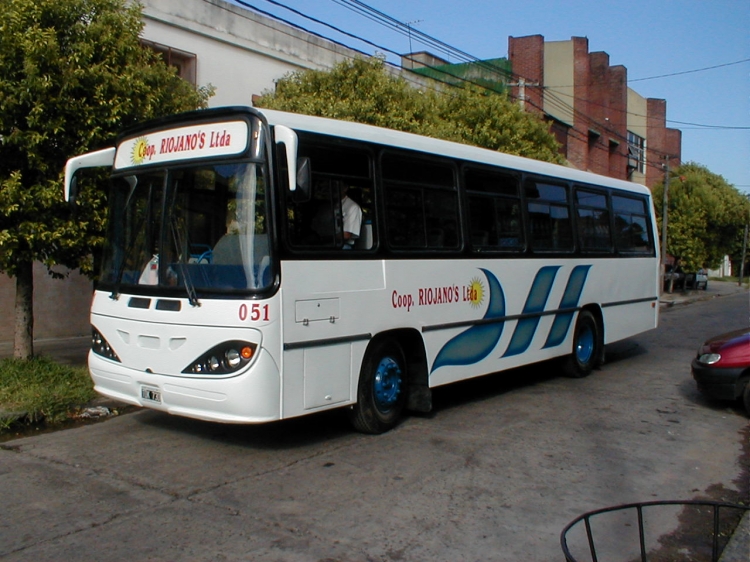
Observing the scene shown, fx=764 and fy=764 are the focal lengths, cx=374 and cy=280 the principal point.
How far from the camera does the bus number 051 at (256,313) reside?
6.02 m

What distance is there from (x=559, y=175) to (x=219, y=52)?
27.2ft

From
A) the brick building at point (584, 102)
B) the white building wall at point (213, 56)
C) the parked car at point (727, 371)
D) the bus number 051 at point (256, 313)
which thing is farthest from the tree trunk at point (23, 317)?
the brick building at point (584, 102)

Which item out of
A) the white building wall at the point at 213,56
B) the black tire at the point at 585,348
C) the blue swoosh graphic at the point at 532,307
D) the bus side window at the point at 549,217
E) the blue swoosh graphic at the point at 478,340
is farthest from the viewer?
the white building wall at the point at 213,56

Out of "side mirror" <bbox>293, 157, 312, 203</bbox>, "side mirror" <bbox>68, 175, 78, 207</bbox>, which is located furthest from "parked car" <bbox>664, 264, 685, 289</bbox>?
"side mirror" <bbox>293, 157, 312, 203</bbox>

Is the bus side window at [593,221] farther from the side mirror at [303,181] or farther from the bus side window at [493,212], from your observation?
the side mirror at [303,181]

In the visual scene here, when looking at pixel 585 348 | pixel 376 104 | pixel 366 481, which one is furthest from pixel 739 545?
pixel 376 104

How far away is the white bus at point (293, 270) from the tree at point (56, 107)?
0.84 meters

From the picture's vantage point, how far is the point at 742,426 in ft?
27.0

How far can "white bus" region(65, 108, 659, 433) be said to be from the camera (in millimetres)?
6145

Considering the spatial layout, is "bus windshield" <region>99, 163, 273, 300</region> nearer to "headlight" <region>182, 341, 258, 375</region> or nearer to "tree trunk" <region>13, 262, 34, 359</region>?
"headlight" <region>182, 341, 258, 375</region>

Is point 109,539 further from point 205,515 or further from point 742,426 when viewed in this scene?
point 742,426

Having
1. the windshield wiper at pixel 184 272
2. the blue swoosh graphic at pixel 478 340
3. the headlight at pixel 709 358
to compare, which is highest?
the windshield wiper at pixel 184 272

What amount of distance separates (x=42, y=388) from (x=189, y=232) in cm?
295

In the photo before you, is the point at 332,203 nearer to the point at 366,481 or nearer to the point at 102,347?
the point at 366,481
